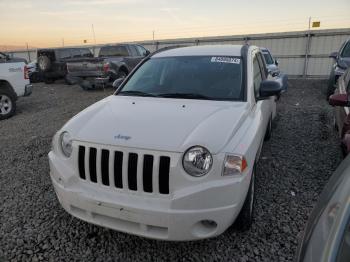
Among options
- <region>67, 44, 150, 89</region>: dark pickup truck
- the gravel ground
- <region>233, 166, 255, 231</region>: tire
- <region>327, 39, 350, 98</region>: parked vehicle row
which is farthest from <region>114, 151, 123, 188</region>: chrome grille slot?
<region>67, 44, 150, 89</region>: dark pickup truck

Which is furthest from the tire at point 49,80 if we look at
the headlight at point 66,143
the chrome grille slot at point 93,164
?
the chrome grille slot at point 93,164

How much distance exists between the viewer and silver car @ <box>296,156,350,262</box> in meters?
1.17

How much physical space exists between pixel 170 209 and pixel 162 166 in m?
0.32

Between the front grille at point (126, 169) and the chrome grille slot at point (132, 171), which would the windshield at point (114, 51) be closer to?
the front grille at point (126, 169)

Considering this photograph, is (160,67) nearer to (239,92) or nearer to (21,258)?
(239,92)

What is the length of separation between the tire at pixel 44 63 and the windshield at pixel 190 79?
12734mm

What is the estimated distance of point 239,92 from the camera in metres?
3.18

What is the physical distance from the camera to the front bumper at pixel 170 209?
83.8 inches

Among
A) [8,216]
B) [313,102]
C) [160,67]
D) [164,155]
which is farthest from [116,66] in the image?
[164,155]

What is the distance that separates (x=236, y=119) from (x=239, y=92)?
68 centimetres

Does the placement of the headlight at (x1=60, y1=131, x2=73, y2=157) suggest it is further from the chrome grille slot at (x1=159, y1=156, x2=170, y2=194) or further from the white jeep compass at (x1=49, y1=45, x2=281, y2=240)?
the chrome grille slot at (x1=159, y1=156, x2=170, y2=194)

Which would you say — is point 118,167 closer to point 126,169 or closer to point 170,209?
point 126,169

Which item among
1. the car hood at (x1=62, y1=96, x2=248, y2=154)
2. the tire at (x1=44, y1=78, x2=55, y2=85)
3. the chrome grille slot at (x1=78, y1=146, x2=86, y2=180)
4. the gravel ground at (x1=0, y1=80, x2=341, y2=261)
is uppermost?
the car hood at (x1=62, y1=96, x2=248, y2=154)

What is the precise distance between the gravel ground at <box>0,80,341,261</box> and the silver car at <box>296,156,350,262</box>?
125cm
